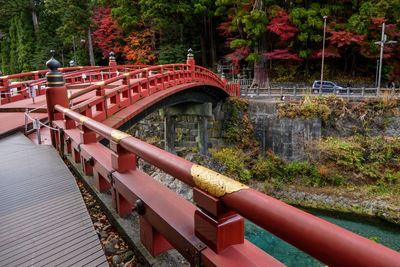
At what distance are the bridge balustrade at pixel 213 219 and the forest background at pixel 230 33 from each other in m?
20.9

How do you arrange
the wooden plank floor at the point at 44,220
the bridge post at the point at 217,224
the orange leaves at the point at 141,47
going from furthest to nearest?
the orange leaves at the point at 141,47 → the wooden plank floor at the point at 44,220 → the bridge post at the point at 217,224

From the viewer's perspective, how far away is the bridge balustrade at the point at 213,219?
104 cm

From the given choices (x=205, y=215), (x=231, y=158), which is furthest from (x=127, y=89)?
(x=231, y=158)

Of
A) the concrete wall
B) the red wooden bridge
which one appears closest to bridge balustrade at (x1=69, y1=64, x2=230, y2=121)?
the red wooden bridge

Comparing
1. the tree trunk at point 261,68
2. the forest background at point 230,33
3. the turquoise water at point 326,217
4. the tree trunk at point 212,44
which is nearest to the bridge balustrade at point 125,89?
the turquoise water at point 326,217

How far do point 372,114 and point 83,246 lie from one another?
56.6 feet

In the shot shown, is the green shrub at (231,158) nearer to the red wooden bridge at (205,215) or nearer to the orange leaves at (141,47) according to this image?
the red wooden bridge at (205,215)

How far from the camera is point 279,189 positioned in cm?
1493

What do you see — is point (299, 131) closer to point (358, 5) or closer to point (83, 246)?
point (358, 5)

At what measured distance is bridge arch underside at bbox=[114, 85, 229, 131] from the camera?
7.80m

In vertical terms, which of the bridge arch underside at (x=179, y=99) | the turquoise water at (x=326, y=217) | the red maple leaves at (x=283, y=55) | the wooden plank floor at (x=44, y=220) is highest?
the red maple leaves at (x=283, y=55)

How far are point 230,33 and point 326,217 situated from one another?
20.0 metres

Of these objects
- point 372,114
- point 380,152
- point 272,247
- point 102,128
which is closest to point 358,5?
point 372,114

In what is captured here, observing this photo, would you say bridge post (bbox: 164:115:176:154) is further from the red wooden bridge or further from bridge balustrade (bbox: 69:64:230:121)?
the red wooden bridge
